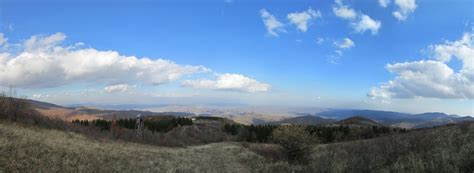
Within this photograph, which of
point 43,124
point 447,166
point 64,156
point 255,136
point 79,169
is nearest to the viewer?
point 447,166

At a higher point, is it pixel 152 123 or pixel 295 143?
pixel 295 143

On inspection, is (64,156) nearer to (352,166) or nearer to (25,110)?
(352,166)

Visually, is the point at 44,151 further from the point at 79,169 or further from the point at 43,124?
the point at 43,124

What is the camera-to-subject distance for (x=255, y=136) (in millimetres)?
82125

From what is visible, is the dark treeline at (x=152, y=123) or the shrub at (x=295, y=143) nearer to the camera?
the shrub at (x=295, y=143)

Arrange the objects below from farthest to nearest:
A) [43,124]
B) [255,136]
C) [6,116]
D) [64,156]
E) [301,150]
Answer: [255,136], [43,124], [6,116], [301,150], [64,156]

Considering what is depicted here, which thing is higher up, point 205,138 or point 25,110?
point 25,110

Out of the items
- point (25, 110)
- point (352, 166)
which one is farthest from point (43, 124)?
point (352, 166)

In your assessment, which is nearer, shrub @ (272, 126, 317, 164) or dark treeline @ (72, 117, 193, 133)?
shrub @ (272, 126, 317, 164)

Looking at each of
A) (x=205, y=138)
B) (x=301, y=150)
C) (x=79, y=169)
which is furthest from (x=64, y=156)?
(x=205, y=138)

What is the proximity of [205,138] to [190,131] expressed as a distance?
21.1 feet

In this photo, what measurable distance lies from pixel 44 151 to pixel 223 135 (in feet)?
242

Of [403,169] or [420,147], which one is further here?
[420,147]

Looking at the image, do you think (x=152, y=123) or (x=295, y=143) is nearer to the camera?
(x=295, y=143)
